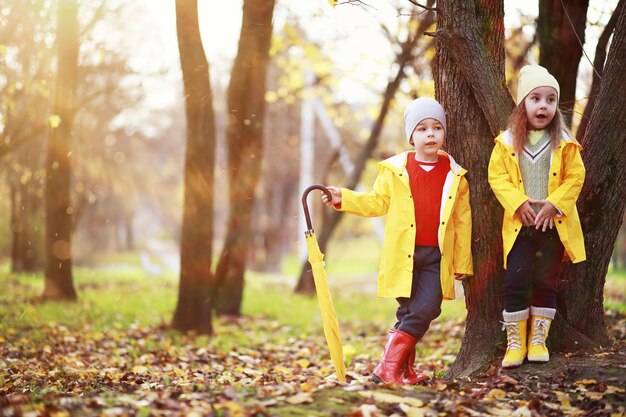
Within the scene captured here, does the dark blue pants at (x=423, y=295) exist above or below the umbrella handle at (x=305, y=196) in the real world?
below

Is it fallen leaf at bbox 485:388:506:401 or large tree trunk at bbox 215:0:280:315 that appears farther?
large tree trunk at bbox 215:0:280:315

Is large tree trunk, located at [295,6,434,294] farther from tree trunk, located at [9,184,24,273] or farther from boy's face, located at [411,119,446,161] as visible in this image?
tree trunk, located at [9,184,24,273]

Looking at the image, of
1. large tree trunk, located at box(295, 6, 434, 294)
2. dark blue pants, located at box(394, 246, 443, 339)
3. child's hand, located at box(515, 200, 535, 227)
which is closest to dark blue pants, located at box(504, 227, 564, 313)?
child's hand, located at box(515, 200, 535, 227)

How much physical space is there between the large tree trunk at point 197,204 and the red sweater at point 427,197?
3816 millimetres

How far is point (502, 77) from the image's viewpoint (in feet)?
15.6

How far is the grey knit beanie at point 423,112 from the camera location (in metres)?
4.54

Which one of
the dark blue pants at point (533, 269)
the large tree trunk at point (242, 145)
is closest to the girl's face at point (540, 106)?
the dark blue pants at point (533, 269)

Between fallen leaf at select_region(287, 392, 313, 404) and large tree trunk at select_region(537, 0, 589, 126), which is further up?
large tree trunk at select_region(537, 0, 589, 126)

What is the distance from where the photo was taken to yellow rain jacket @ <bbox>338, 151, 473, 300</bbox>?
447 cm

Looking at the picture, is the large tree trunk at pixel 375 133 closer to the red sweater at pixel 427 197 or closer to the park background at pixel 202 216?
the park background at pixel 202 216

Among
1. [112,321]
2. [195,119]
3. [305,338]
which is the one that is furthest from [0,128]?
[305,338]

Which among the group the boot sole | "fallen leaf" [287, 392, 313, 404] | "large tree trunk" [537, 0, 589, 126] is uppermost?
"large tree trunk" [537, 0, 589, 126]

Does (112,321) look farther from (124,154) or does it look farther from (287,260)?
(287,260)

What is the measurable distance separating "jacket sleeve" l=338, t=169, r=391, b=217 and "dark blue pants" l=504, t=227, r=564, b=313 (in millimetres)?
912
